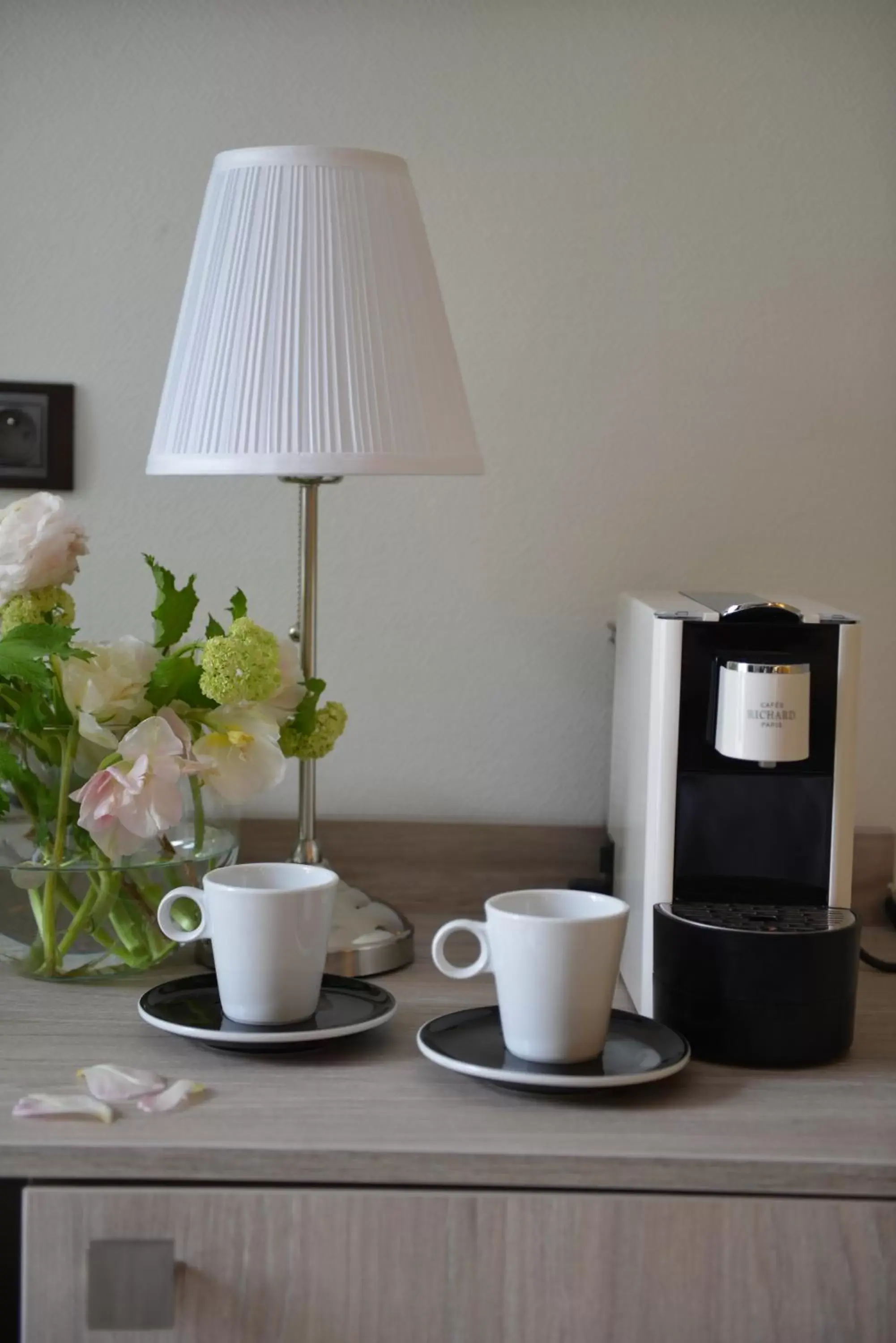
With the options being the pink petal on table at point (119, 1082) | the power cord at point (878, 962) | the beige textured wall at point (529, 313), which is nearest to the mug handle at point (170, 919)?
the pink petal on table at point (119, 1082)

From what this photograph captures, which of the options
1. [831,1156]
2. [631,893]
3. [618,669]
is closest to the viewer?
[831,1156]

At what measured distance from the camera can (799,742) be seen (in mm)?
932

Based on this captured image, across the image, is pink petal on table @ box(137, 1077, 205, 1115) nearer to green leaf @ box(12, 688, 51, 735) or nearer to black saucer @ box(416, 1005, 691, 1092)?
black saucer @ box(416, 1005, 691, 1092)

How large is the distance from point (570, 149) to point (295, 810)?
657 millimetres

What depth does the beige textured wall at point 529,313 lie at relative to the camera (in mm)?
1270

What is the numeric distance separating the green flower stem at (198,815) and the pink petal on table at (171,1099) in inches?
10.3

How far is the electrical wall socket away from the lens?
1.30m

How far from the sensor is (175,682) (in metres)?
1.02

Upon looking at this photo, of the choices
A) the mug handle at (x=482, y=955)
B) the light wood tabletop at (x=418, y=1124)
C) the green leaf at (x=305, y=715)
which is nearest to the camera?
the light wood tabletop at (x=418, y=1124)

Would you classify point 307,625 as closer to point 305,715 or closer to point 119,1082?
point 305,715

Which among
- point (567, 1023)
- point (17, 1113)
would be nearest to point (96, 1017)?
point (17, 1113)

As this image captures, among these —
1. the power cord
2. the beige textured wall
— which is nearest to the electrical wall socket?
the beige textured wall

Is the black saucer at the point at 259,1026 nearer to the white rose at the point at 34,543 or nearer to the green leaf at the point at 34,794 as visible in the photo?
the green leaf at the point at 34,794

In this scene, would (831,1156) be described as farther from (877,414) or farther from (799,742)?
(877,414)
